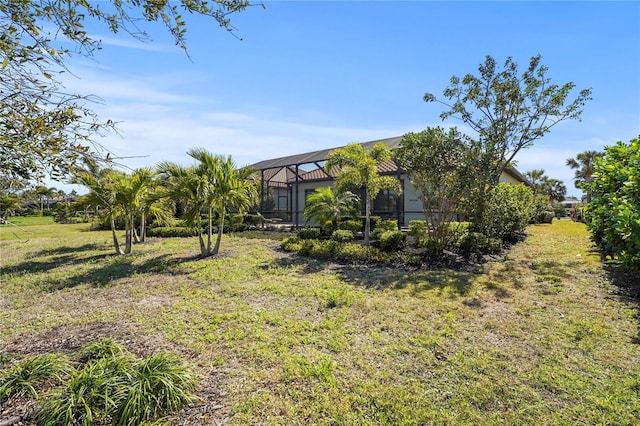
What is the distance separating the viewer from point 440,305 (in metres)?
5.18

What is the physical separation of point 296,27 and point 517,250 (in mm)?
9219

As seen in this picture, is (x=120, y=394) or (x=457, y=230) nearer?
(x=120, y=394)

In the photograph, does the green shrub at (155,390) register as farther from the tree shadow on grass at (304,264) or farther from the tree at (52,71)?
the tree shadow on grass at (304,264)

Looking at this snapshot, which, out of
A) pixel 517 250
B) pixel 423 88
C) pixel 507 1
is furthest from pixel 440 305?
pixel 423 88

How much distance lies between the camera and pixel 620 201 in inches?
183

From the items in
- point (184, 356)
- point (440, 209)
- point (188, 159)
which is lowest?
point (184, 356)

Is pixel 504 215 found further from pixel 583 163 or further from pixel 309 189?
pixel 583 163

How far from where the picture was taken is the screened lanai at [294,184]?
18.7 metres

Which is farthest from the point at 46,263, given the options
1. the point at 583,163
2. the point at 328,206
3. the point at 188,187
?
the point at 583,163

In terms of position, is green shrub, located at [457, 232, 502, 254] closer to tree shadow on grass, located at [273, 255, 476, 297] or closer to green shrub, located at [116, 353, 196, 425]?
tree shadow on grass, located at [273, 255, 476, 297]

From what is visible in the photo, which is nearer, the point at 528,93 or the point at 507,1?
the point at 507,1

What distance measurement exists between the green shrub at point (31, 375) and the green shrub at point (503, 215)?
10.4 m

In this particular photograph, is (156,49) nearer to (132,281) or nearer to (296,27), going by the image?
(296,27)

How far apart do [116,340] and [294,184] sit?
18.7 m
